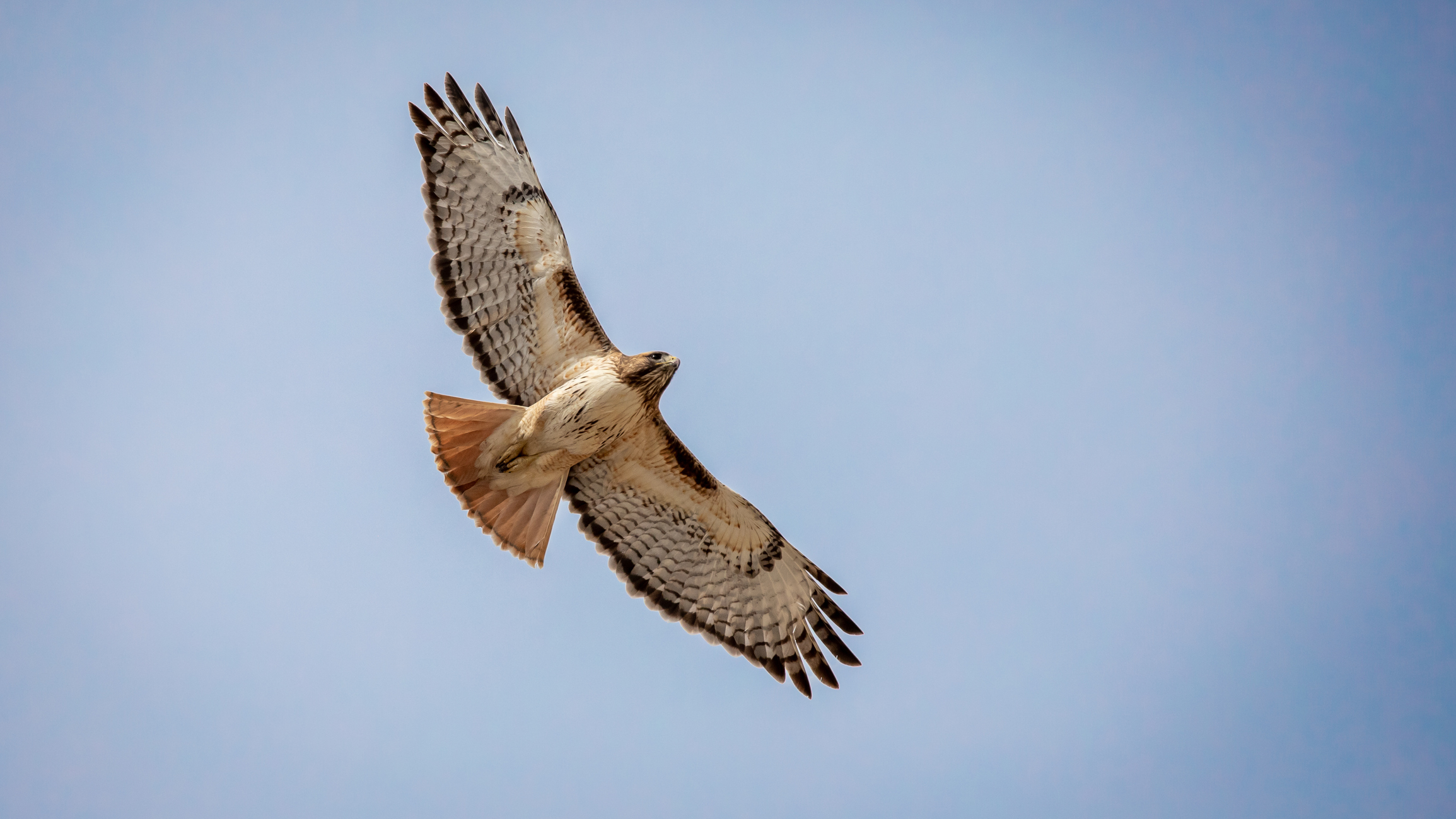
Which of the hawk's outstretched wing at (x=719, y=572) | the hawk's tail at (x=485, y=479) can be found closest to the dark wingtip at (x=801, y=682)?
the hawk's outstretched wing at (x=719, y=572)

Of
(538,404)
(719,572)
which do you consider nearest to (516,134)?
(538,404)

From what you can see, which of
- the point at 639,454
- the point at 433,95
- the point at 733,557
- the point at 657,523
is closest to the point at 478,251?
the point at 433,95

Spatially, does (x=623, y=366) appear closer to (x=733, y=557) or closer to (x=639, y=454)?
(x=639, y=454)

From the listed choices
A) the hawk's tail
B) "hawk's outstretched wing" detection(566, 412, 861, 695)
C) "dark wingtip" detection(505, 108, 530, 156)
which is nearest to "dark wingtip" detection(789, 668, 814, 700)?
"hawk's outstretched wing" detection(566, 412, 861, 695)

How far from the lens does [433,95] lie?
7090mm

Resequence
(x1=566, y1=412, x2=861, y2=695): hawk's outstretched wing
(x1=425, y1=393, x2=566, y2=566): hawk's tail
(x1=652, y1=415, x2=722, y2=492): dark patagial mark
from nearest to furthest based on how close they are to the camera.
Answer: (x1=425, y1=393, x2=566, y2=566): hawk's tail, (x1=652, y1=415, x2=722, y2=492): dark patagial mark, (x1=566, y1=412, x2=861, y2=695): hawk's outstretched wing

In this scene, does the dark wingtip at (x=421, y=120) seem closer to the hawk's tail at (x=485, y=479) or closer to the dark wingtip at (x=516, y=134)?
the dark wingtip at (x=516, y=134)

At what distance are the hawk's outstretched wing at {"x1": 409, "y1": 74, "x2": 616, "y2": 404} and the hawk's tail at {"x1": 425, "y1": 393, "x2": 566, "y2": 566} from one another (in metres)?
0.46

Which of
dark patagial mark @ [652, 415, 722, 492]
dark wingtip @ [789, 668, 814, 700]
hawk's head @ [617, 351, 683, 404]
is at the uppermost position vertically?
hawk's head @ [617, 351, 683, 404]

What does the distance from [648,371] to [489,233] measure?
1.45 m

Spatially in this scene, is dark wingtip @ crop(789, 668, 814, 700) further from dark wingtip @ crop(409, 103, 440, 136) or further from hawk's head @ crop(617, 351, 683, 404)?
dark wingtip @ crop(409, 103, 440, 136)

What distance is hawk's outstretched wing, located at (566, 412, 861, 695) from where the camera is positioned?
7.98 metres

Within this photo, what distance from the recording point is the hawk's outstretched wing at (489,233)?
7070 mm

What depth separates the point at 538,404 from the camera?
23.4 ft
